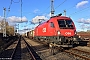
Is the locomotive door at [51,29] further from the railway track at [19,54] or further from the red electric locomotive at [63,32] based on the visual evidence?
the railway track at [19,54]

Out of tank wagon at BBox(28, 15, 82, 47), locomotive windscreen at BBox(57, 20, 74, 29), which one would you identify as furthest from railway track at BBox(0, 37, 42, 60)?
locomotive windscreen at BBox(57, 20, 74, 29)

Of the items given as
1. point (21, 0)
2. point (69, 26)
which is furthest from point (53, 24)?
point (21, 0)

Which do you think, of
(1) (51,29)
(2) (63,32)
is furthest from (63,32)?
(1) (51,29)

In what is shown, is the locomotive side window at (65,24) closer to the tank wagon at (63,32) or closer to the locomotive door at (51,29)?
the tank wagon at (63,32)

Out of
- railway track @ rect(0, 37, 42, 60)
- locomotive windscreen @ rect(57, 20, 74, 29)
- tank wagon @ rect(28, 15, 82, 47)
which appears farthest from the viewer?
locomotive windscreen @ rect(57, 20, 74, 29)

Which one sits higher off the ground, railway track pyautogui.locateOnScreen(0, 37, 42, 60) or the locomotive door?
the locomotive door

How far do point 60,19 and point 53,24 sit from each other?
97 cm

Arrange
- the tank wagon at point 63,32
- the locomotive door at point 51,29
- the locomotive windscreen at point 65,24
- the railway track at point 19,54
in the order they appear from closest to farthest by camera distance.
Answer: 1. the railway track at point 19,54
2. the tank wagon at point 63,32
3. the locomotive windscreen at point 65,24
4. the locomotive door at point 51,29

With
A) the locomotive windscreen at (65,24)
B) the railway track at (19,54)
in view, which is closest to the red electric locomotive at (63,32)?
the locomotive windscreen at (65,24)

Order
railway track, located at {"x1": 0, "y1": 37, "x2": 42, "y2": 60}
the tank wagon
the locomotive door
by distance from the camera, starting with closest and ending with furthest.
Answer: railway track, located at {"x1": 0, "y1": 37, "x2": 42, "y2": 60} < the tank wagon < the locomotive door

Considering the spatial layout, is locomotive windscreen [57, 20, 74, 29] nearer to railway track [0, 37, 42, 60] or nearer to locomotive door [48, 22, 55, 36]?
locomotive door [48, 22, 55, 36]

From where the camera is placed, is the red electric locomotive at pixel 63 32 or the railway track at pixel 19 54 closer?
the railway track at pixel 19 54

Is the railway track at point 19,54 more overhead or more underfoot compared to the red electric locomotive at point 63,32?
more underfoot

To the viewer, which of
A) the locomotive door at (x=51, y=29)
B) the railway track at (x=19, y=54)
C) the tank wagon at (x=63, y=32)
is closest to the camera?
the railway track at (x=19, y=54)
